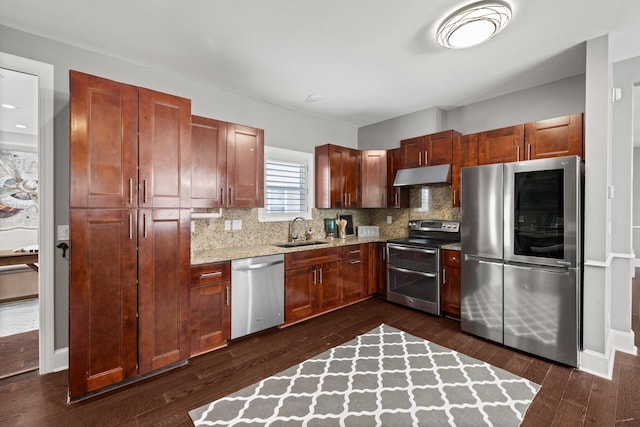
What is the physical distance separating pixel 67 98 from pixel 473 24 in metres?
3.44

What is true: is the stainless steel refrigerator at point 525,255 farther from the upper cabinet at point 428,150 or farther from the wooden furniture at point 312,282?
the wooden furniture at point 312,282

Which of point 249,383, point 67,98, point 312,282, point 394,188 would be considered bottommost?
point 249,383

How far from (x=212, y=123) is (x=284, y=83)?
970 mm

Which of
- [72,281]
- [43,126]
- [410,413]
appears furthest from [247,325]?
[43,126]

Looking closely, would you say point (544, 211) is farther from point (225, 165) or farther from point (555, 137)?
point (225, 165)

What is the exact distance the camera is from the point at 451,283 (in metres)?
3.42

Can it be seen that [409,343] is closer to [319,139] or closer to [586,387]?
[586,387]

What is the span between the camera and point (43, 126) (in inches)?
90.7

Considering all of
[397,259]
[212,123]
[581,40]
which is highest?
[581,40]

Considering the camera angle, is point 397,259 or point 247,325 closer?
point 247,325

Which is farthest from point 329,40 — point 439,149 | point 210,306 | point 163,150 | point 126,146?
point 210,306

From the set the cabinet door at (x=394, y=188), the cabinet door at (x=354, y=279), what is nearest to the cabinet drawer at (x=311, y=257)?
the cabinet door at (x=354, y=279)

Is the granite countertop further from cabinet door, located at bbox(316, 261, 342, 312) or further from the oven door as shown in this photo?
the oven door

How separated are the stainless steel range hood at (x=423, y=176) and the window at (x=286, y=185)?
1380 mm
